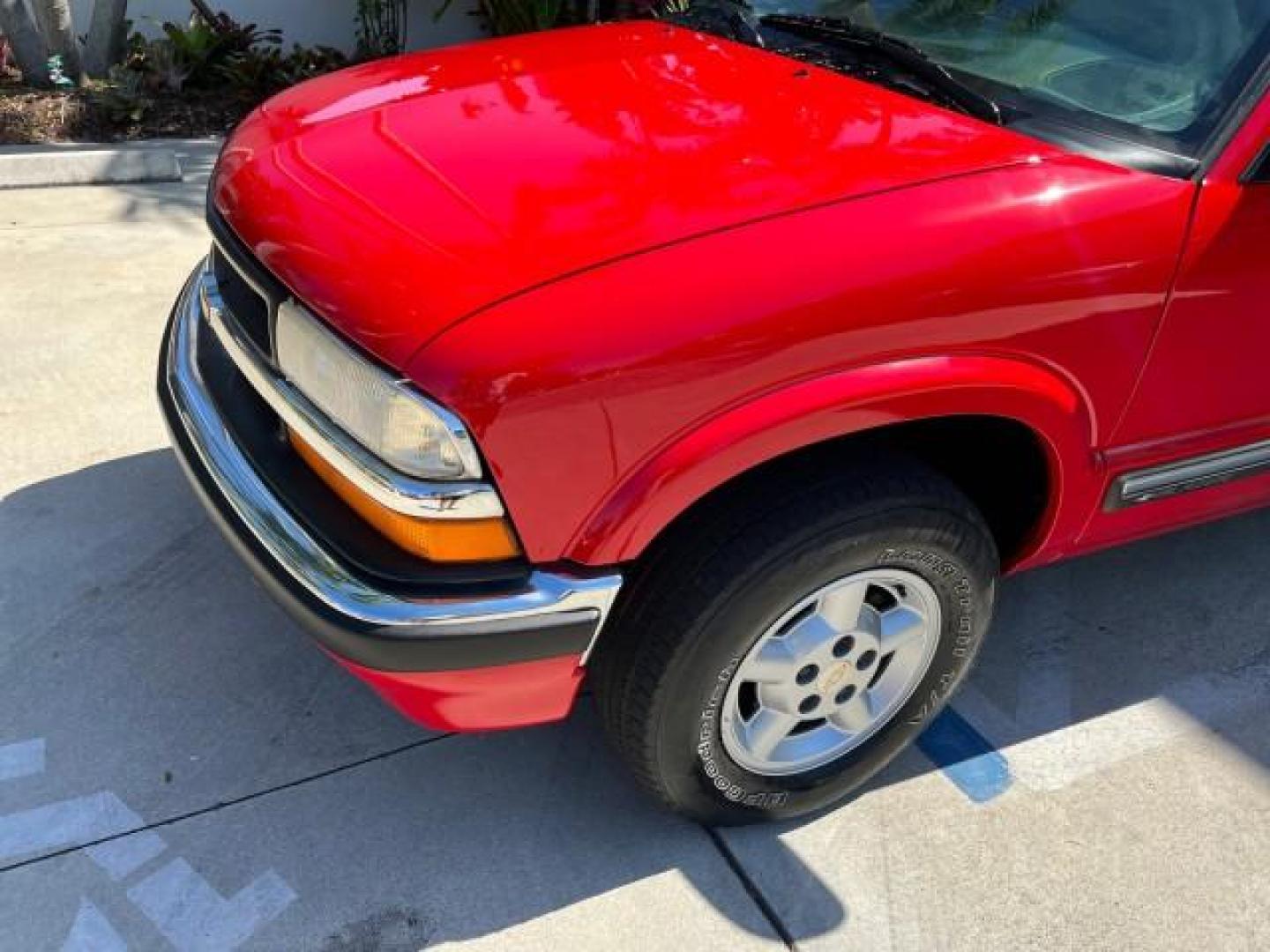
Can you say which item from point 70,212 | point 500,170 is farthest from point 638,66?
point 70,212

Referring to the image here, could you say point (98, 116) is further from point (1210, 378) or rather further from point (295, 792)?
point (1210, 378)

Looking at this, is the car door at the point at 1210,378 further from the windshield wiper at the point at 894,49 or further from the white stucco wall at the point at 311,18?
the white stucco wall at the point at 311,18

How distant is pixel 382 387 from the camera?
1803 millimetres

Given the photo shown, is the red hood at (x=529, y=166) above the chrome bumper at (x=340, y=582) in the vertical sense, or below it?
above

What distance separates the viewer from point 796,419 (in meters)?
1.84

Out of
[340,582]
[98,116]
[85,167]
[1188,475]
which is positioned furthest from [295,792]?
[98,116]

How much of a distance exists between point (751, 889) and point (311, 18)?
6.13 m

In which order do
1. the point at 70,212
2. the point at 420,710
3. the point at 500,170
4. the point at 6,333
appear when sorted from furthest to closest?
the point at 70,212, the point at 6,333, the point at 500,170, the point at 420,710

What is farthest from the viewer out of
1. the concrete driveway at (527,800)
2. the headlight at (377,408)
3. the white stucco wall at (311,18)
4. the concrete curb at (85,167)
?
the white stucco wall at (311,18)

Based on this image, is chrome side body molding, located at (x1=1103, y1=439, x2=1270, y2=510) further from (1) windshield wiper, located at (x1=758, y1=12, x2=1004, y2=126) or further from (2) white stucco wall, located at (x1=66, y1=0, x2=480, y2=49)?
(2) white stucco wall, located at (x1=66, y1=0, x2=480, y2=49)

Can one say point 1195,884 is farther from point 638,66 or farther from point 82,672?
point 82,672

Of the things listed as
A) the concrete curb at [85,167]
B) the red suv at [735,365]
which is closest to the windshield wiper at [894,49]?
the red suv at [735,365]

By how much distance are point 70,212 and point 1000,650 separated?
13.6ft

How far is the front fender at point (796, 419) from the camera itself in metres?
1.81
